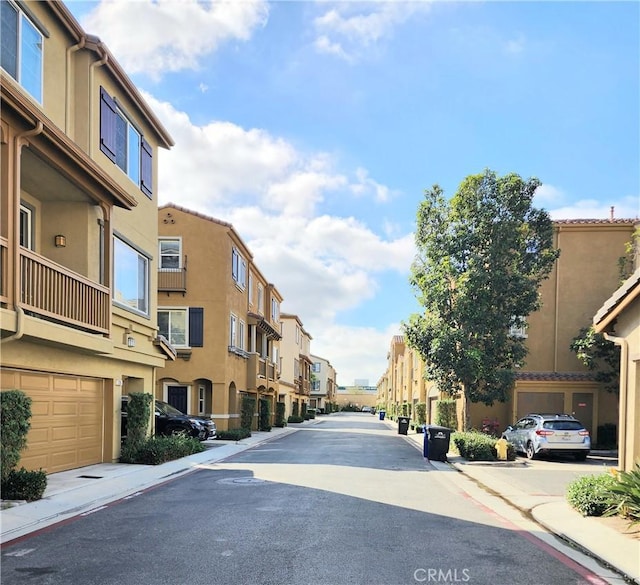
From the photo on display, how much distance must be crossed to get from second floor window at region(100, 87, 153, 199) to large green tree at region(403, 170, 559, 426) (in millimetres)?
10631

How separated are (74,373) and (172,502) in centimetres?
434

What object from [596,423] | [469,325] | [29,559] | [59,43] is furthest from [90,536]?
[596,423]

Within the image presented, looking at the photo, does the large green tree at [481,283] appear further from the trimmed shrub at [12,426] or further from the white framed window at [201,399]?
the trimmed shrub at [12,426]

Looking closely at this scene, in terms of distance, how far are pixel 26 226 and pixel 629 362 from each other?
483 inches

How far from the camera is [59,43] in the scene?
12.9 metres

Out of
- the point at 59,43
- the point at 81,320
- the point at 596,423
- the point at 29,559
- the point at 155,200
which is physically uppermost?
the point at 59,43

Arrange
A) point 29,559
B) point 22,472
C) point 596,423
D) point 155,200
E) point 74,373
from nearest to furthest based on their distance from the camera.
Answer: point 29,559
point 22,472
point 74,373
point 155,200
point 596,423

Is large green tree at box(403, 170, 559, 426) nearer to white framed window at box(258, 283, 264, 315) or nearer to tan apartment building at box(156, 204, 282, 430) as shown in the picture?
tan apartment building at box(156, 204, 282, 430)

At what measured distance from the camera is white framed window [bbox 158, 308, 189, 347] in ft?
86.0

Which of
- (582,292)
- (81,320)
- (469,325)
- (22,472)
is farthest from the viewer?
(582,292)

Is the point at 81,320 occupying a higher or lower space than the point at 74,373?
higher

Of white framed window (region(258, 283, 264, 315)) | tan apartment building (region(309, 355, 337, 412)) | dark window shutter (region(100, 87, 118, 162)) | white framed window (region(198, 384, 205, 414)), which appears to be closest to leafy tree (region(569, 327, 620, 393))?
white framed window (region(198, 384, 205, 414))

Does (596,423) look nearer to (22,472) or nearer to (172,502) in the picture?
(172,502)

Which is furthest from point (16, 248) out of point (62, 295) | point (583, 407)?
point (583, 407)
